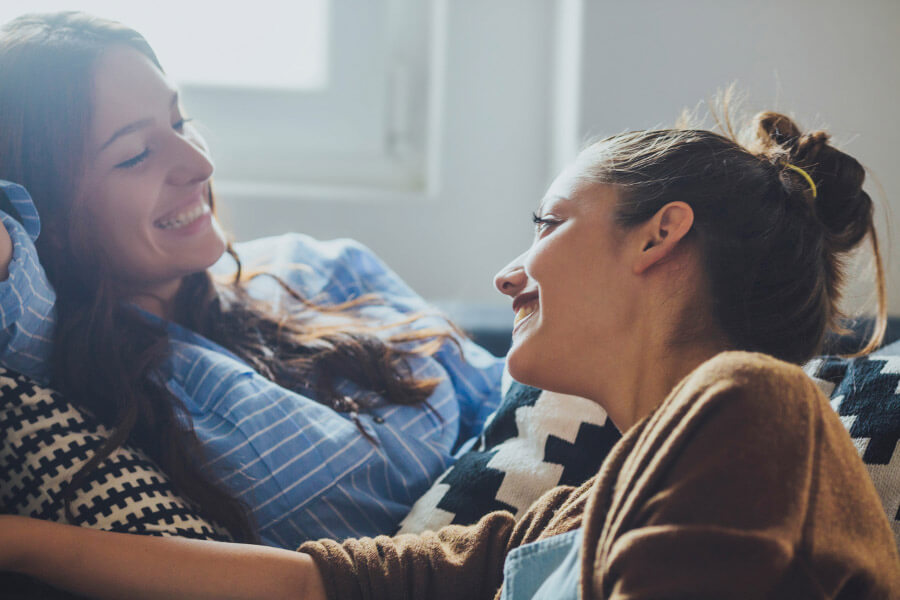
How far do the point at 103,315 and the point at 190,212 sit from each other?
196mm

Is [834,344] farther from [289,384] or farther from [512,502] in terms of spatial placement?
[289,384]

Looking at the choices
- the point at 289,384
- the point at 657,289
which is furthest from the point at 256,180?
the point at 657,289

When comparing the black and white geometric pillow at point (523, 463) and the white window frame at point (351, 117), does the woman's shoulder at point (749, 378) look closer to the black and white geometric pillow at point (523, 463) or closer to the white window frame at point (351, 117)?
the black and white geometric pillow at point (523, 463)

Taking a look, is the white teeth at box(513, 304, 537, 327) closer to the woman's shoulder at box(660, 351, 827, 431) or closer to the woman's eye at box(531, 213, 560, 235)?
the woman's eye at box(531, 213, 560, 235)

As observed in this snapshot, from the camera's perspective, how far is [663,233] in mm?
778

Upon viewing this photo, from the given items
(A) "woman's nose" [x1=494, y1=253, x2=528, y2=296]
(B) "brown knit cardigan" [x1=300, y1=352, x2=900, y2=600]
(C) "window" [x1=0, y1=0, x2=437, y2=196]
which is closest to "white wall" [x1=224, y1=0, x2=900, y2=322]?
(C) "window" [x1=0, y1=0, x2=437, y2=196]

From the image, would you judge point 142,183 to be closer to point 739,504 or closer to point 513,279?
point 513,279

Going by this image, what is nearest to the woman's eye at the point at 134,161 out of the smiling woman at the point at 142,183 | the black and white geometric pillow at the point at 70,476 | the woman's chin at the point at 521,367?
the smiling woman at the point at 142,183

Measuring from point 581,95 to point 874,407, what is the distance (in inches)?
37.8

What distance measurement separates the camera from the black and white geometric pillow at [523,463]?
36.8 inches

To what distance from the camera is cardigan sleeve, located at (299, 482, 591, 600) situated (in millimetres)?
771

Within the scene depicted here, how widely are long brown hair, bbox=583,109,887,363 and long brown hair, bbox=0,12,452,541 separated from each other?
45 centimetres

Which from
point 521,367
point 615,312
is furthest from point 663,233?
point 521,367

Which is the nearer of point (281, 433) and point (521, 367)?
point (521, 367)
